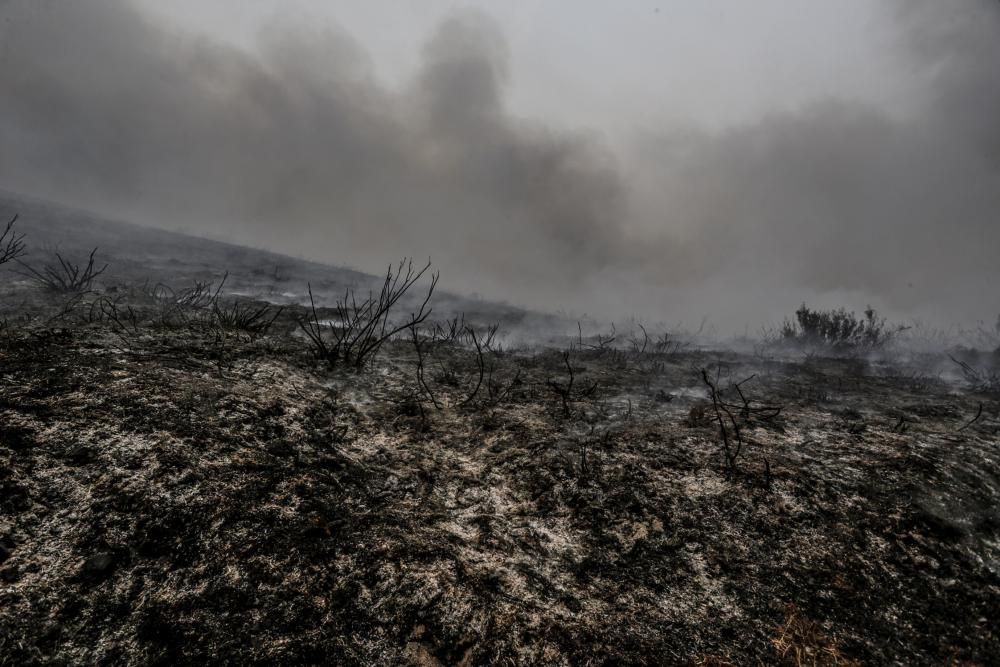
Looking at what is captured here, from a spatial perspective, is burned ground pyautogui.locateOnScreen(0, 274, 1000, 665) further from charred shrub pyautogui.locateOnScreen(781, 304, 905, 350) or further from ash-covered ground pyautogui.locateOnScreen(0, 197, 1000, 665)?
charred shrub pyautogui.locateOnScreen(781, 304, 905, 350)

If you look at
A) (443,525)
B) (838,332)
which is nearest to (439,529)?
(443,525)

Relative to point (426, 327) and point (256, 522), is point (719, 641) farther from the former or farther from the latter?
point (426, 327)

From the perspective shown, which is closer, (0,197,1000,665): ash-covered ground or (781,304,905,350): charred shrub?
(0,197,1000,665): ash-covered ground

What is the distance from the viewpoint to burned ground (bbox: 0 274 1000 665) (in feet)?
4.03

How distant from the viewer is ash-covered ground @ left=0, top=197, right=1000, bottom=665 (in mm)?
1233

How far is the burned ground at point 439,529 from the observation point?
123cm

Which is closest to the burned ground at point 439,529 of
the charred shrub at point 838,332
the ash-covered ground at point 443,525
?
the ash-covered ground at point 443,525

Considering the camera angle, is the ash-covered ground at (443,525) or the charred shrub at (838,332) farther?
the charred shrub at (838,332)

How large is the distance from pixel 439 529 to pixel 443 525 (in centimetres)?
4

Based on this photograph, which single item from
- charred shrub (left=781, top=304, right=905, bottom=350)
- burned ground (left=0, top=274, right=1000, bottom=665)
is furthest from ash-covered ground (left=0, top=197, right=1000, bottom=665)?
charred shrub (left=781, top=304, right=905, bottom=350)

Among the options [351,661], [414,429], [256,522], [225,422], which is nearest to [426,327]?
[414,429]

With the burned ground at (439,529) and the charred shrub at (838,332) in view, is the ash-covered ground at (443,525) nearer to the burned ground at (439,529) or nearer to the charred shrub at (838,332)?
the burned ground at (439,529)

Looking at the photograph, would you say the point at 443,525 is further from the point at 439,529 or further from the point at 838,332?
the point at 838,332

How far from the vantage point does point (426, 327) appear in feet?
22.3
